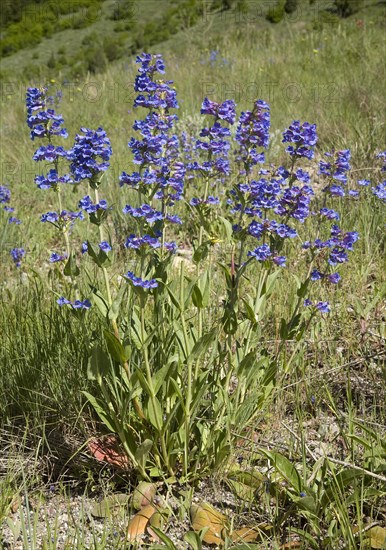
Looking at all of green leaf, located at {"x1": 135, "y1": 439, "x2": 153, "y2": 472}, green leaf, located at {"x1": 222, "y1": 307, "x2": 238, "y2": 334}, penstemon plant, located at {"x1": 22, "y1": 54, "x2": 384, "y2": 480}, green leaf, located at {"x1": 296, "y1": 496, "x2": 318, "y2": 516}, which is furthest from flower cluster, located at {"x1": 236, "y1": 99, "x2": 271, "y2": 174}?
green leaf, located at {"x1": 296, "y1": 496, "x2": 318, "y2": 516}

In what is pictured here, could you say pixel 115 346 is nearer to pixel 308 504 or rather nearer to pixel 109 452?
pixel 109 452

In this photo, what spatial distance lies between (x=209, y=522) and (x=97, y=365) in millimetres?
607

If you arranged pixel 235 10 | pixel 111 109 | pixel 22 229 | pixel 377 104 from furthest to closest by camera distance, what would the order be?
pixel 235 10 < pixel 111 109 < pixel 377 104 < pixel 22 229

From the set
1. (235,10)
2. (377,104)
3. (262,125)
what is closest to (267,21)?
(235,10)

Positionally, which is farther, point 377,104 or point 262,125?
point 377,104

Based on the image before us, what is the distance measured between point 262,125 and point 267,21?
13.7 metres

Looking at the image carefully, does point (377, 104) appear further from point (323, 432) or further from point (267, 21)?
point (267, 21)

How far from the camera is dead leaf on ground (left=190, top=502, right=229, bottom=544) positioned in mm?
Answer: 1720

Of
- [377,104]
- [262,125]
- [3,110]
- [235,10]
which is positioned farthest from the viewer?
[235,10]

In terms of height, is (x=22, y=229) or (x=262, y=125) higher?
(x=262, y=125)

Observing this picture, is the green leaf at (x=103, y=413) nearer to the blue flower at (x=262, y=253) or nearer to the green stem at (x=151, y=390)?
the green stem at (x=151, y=390)

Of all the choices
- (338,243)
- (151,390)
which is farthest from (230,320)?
(338,243)

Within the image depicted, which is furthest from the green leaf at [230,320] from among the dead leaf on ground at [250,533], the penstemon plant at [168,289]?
the dead leaf on ground at [250,533]

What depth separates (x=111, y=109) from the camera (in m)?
7.09
